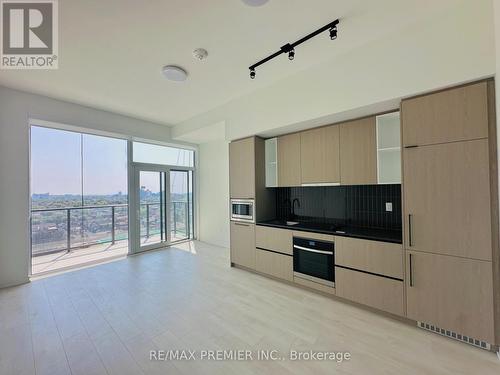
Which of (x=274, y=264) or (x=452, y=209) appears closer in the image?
(x=452, y=209)

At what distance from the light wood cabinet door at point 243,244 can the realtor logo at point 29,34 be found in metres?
3.44

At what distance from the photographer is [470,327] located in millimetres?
1884

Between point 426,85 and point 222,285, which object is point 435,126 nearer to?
point 426,85

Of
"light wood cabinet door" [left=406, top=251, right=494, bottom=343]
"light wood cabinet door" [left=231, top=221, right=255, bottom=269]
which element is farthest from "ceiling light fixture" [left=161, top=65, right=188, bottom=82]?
"light wood cabinet door" [left=406, top=251, right=494, bottom=343]

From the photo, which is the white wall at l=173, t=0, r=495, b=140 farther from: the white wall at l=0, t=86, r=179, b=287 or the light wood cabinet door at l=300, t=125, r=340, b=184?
the white wall at l=0, t=86, r=179, b=287

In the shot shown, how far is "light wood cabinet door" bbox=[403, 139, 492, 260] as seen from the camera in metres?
1.83

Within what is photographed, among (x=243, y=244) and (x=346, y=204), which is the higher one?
(x=346, y=204)

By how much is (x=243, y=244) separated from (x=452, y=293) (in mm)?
2774

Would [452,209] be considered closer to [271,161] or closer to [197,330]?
[271,161]

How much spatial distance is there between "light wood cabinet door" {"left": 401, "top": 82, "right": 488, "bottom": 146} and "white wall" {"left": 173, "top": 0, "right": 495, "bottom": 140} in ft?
0.35

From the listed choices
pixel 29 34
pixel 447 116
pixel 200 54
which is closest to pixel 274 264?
pixel 447 116

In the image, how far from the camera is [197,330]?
219 cm

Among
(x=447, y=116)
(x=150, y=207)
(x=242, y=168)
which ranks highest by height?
(x=447, y=116)

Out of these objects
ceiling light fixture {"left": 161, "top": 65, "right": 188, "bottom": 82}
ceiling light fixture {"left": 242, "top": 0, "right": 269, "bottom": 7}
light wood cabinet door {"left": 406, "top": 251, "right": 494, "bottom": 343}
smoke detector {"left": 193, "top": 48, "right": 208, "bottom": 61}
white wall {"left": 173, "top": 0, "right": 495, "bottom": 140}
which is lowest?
light wood cabinet door {"left": 406, "top": 251, "right": 494, "bottom": 343}
